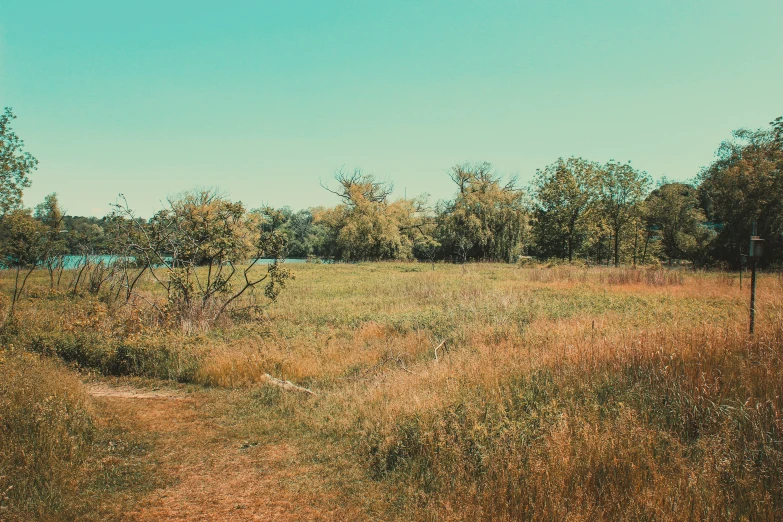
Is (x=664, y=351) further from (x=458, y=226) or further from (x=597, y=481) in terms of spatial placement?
(x=458, y=226)

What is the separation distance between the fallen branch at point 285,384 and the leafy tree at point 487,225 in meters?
41.1

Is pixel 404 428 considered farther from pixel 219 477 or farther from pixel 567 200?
pixel 567 200

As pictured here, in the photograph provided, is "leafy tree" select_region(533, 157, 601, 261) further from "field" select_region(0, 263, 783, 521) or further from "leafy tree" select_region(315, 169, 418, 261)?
"field" select_region(0, 263, 783, 521)

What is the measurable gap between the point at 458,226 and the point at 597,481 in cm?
4695

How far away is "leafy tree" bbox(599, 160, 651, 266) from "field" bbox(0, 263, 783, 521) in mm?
33978

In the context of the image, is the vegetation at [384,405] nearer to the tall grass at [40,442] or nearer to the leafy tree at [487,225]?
the tall grass at [40,442]

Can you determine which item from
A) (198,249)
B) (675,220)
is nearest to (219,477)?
(198,249)

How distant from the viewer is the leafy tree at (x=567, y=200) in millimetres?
41094

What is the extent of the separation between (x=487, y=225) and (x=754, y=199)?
2323 centimetres

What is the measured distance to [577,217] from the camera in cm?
4216

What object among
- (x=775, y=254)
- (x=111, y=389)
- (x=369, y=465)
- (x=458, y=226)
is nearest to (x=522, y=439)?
(x=369, y=465)

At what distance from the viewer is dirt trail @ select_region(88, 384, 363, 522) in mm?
4449

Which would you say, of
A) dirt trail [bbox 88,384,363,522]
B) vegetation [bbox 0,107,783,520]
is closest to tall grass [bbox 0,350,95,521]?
vegetation [bbox 0,107,783,520]

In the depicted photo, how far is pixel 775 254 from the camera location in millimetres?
31984
